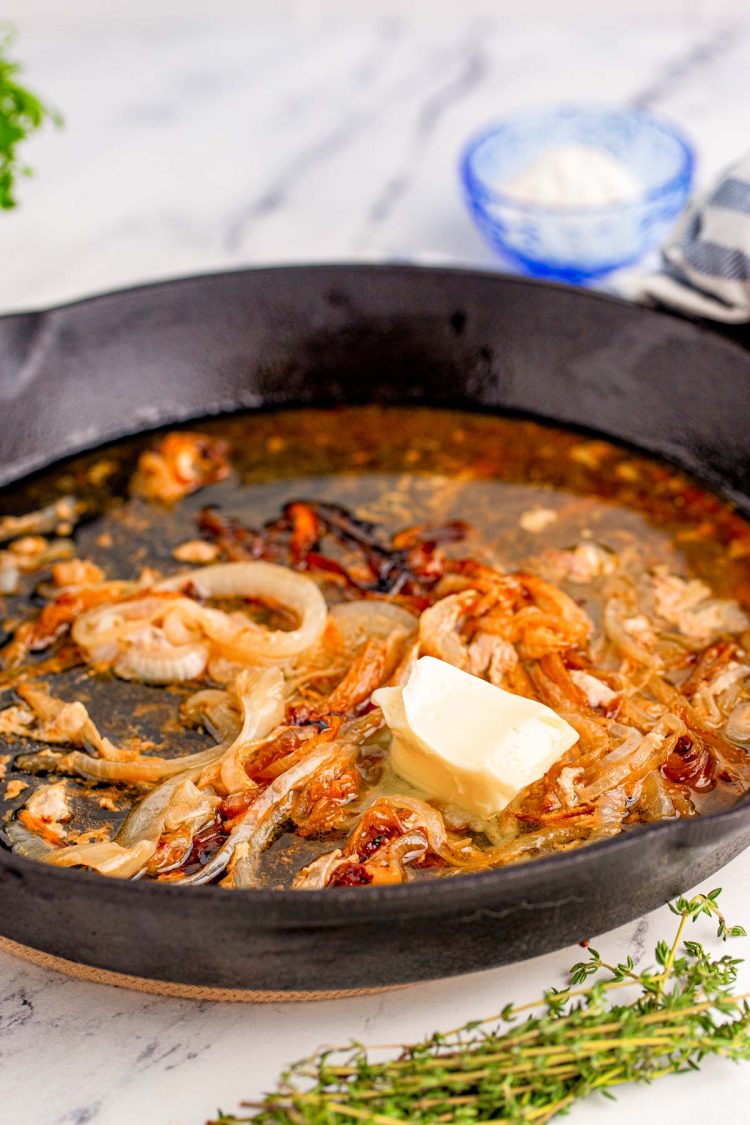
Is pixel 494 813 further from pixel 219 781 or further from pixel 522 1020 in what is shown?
pixel 219 781

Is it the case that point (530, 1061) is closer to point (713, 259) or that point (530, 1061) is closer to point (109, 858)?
point (109, 858)

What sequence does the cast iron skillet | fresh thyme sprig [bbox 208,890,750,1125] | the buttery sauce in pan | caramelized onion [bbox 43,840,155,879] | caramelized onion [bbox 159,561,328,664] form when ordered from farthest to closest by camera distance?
the cast iron skillet < caramelized onion [bbox 159,561,328,664] < the buttery sauce in pan < caramelized onion [bbox 43,840,155,879] < fresh thyme sprig [bbox 208,890,750,1125]

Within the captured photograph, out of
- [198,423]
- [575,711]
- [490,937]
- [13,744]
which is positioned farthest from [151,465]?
[490,937]

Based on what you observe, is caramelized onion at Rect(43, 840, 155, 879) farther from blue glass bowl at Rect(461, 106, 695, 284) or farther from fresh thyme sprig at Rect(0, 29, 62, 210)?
blue glass bowl at Rect(461, 106, 695, 284)

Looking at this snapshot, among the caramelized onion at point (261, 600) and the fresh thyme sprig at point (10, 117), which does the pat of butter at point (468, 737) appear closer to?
the caramelized onion at point (261, 600)

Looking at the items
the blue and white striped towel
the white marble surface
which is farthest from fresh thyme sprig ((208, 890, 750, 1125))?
the blue and white striped towel

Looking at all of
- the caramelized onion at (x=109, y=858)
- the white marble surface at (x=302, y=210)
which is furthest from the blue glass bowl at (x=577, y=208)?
the caramelized onion at (x=109, y=858)
